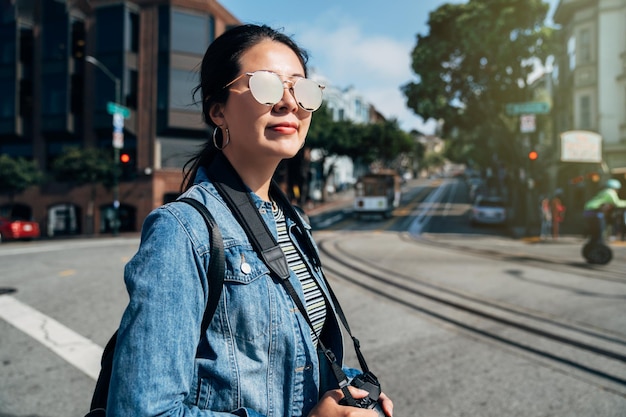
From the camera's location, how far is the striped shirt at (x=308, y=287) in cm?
149

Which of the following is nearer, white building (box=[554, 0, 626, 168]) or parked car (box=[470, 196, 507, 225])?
white building (box=[554, 0, 626, 168])

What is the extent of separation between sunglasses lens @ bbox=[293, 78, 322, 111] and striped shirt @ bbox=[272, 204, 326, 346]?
44cm

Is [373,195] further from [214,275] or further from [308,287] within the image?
[214,275]

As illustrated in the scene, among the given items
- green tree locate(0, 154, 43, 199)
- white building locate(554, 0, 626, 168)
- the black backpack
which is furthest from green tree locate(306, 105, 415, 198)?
the black backpack

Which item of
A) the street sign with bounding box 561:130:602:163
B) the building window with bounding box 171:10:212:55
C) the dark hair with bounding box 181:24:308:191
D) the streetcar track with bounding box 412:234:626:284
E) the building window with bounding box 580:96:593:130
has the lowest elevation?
the streetcar track with bounding box 412:234:626:284

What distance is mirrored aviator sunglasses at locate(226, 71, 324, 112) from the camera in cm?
144

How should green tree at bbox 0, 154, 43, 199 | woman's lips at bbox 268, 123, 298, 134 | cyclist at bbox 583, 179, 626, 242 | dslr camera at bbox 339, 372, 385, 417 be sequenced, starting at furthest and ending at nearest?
1. green tree at bbox 0, 154, 43, 199
2. cyclist at bbox 583, 179, 626, 242
3. woman's lips at bbox 268, 123, 298, 134
4. dslr camera at bbox 339, 372, 385, 417

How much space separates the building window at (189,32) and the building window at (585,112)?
72.5ft

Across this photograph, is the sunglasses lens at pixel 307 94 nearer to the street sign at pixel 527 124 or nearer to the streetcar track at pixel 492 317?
the streetcar track at pixel 492 317

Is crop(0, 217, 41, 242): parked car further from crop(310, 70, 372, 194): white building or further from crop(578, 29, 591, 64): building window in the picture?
crop(310, 70, 372, 194): white building

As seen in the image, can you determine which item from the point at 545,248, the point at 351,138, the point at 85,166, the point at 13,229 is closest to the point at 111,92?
the point at 85,166

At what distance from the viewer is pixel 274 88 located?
1.46 m

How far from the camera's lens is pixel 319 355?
1601 millimetres

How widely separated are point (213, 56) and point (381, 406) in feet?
4.25
